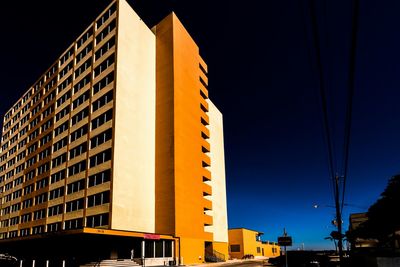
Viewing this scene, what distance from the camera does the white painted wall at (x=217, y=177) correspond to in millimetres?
59938

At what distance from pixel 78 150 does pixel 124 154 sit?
1027 cm

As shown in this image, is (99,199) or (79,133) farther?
(79,133)

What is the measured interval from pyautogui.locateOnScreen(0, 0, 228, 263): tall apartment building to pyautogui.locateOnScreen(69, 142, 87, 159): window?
0.26 m

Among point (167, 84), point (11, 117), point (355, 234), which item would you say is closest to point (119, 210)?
point (167, 84)

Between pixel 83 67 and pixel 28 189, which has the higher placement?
pixel 83 67

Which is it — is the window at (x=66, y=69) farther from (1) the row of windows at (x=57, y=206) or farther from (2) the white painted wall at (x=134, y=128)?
(1) the row of windows at (x=57, y=206)

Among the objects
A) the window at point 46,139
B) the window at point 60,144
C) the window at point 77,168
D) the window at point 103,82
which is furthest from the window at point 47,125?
the window at point 103,82

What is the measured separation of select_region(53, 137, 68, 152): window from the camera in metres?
52.9

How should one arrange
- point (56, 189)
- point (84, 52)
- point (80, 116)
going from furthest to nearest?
1. point (84, 52)
2. point (56, 189)
3. point (80, 116)

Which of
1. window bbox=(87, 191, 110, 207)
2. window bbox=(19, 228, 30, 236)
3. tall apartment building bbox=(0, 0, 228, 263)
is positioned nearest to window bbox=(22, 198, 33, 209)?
tall apartment building bbox=(0, 0, 228, 263)

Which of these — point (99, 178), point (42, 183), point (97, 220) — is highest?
point (42, 183)

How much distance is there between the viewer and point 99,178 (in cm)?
4194

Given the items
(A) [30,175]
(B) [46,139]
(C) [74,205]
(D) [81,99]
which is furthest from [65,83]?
(C) [74,205]

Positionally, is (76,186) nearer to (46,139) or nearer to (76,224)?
(76,224)
